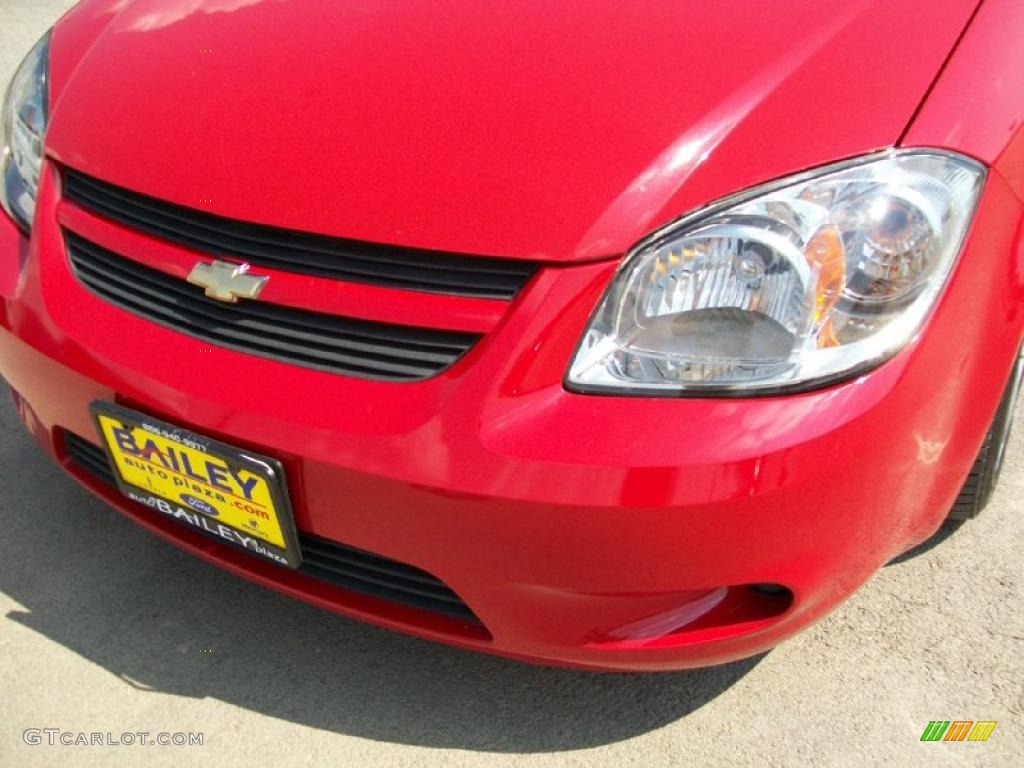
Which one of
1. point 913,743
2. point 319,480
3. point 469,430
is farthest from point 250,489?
point 913,743

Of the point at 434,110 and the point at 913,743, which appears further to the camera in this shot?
the point at 913,743

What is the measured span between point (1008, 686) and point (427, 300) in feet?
4.02

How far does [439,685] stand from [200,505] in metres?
0.54

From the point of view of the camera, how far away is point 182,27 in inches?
75.1

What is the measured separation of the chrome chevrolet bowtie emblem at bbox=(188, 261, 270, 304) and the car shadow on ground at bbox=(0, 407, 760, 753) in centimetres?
71

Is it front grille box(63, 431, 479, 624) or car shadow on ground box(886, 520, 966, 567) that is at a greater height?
car shadow on ground box(886, 520, 966, 567)

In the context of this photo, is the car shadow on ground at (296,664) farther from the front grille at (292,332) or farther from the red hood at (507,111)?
the red hood at (507,111)

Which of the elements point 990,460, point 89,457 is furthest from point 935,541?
point 89,457

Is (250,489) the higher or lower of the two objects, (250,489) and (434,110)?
the lower

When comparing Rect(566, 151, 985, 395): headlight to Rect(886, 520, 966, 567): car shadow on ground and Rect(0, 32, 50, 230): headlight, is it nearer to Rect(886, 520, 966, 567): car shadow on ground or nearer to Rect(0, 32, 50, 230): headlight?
Rect(886, 520, 966, 567): car shadow on ground

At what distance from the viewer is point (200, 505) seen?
168 cm

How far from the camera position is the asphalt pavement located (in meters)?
1.76

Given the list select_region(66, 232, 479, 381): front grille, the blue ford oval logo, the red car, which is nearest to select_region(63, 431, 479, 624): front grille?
the red car

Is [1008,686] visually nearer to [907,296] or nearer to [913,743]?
[913,743]
